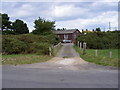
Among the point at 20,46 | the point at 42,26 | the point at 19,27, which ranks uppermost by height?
the point at 19,27

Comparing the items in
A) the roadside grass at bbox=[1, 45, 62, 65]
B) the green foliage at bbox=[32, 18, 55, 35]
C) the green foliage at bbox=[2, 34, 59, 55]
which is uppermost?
the green foliage at bbox=[32, 18, 55, 35]

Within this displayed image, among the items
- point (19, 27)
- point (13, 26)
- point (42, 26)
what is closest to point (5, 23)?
point (13, 26)

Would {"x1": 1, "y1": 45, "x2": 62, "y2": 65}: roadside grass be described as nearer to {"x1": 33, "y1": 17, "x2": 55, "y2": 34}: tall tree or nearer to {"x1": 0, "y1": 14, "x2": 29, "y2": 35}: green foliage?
{"x1": 33, "y1": 17, "x2": 55, "y2": 34}: tall tree

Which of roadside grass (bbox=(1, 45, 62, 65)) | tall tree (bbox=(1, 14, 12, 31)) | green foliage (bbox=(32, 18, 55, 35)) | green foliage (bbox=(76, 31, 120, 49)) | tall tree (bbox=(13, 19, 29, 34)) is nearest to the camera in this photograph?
roadside grass (bbox=(1, 45, 62, 65))

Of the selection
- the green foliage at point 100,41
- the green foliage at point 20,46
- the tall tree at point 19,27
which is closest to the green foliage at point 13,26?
the tall tree at point 19,27

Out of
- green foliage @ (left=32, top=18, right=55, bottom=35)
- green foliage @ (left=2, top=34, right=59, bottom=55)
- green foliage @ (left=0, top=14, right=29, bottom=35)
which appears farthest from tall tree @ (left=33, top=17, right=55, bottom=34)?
green foliage @ (left=2, top=34, right=59, bottom=55)

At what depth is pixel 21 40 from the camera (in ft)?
77.4

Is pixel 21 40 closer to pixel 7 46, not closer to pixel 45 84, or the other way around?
pixel 7 46

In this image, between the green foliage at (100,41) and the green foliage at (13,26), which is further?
the green foliage at (13,26)

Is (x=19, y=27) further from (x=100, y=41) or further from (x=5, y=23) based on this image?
(x=100, y=41)

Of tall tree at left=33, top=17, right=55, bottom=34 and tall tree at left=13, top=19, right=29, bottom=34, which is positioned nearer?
tall tree at left=33, top=17, right=55, bottom=34

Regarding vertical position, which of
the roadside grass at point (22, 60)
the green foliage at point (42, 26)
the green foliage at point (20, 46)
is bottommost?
the roadside grass at point (22, 60)

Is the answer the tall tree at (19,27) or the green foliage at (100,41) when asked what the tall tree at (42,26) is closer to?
the tall tree at (19,27)

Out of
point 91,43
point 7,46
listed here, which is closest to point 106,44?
point 91,43
